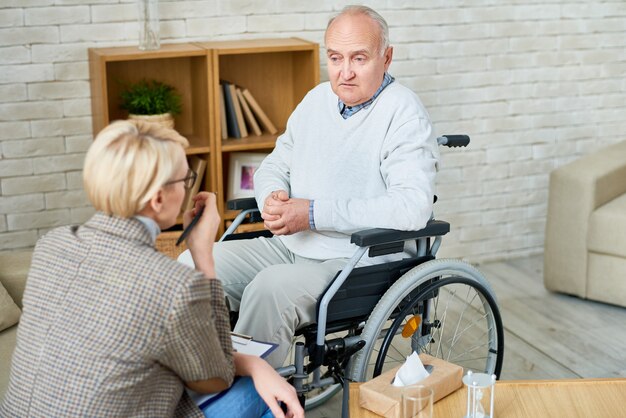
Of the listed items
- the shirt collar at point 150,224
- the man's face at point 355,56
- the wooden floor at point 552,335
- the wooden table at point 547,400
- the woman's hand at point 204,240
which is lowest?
the wooden floor at point 552,335

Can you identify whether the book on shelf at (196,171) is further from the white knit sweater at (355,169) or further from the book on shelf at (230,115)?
the white knit sweater at (355,169)

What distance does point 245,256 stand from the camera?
7.84 feet

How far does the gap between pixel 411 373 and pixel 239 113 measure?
5.48 ft

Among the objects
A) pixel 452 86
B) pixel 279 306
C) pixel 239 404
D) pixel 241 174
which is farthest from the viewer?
pixel 452 86

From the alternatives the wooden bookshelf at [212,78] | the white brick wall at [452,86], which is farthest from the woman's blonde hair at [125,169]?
the white brick wall at [452,86]

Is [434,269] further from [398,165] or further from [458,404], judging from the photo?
[458,404]

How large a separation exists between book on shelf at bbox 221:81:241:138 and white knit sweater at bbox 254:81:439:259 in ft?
2.64

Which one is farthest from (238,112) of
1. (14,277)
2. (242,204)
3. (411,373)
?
(411,373)

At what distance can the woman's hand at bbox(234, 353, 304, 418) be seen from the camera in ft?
5.64

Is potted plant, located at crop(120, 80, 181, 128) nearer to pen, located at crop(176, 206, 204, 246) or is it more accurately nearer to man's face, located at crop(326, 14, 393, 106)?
man's face, located at crop(326, 14, 393, 106)

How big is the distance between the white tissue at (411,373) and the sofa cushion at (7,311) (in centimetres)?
103

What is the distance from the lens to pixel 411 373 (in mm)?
1903

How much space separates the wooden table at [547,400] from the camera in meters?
1.84

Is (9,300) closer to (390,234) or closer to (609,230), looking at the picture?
(390,234)
